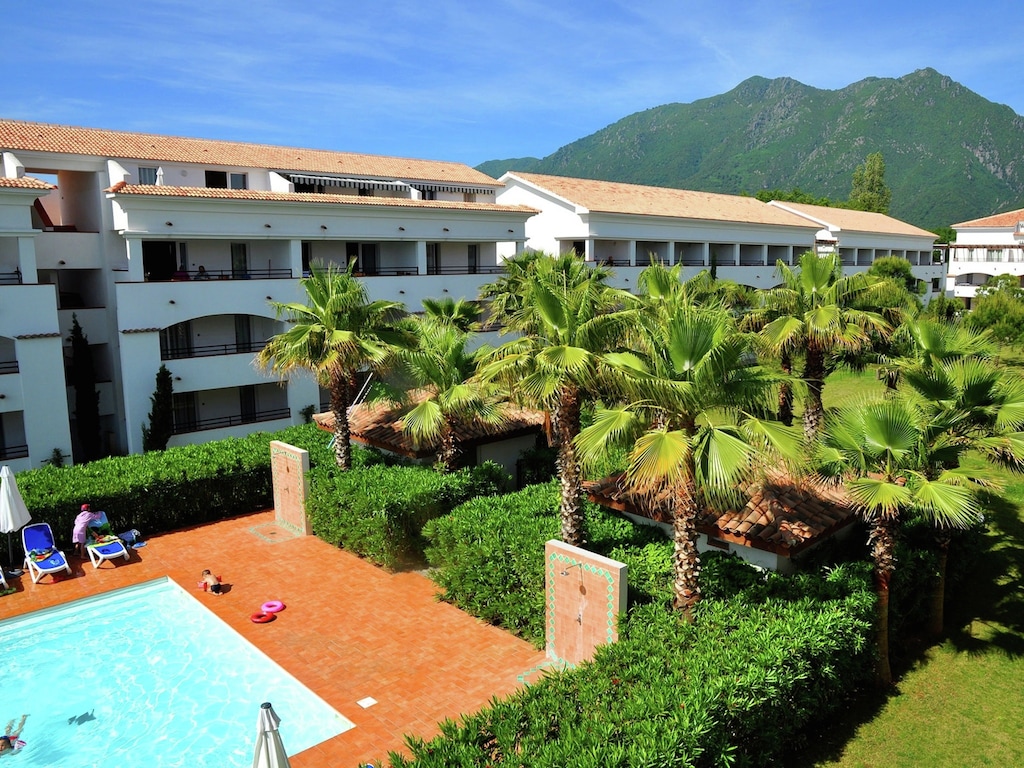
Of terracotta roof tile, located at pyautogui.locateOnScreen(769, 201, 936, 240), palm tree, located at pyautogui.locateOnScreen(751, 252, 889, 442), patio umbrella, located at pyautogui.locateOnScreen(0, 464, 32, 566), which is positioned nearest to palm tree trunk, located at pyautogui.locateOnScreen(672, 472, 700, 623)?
palm tree, located at pyautogui.locateOnScreen(751, 252, 889, 442)

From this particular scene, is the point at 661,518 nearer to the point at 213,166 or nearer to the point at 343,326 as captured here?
the point at 343,326

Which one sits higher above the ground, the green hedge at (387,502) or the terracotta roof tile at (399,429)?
the terracotta roof tile at (399,429)

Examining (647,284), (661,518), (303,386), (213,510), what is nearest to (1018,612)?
(661,518)

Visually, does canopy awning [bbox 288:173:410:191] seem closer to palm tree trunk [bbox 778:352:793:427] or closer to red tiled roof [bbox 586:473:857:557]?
palm tree trunk [bbox 778:352:793:427]

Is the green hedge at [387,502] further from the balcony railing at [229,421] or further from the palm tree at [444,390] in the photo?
the balcony railing at [229,421]

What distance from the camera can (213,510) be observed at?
19.7 m

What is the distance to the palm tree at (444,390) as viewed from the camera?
52.5 feet

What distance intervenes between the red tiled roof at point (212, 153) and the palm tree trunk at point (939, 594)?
1102 inches

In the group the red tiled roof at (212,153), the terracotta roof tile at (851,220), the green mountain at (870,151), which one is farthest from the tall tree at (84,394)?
the green mountain at (870,151)

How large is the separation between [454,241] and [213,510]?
17.7m

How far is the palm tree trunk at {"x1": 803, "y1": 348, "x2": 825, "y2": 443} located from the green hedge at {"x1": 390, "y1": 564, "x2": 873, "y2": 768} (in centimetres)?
668

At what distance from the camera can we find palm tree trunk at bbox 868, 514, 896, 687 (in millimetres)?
11195

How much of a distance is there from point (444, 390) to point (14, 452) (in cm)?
1568

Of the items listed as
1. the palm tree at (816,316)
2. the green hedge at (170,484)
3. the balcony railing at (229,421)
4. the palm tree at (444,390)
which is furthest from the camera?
the balcony railing at (229,421)
